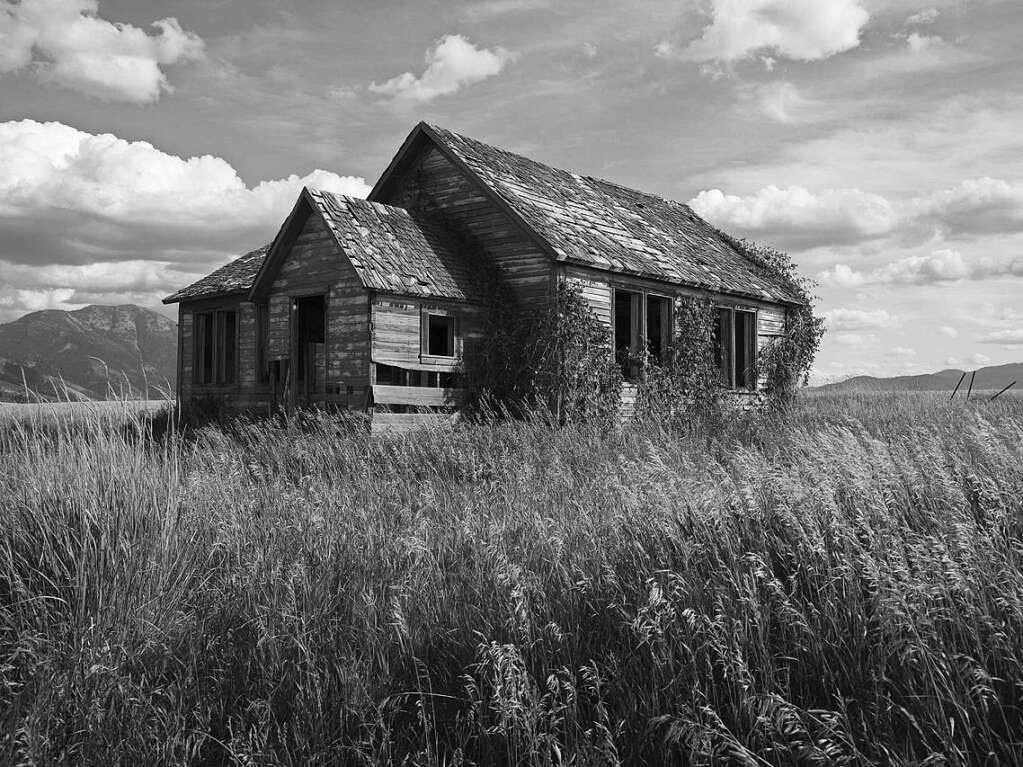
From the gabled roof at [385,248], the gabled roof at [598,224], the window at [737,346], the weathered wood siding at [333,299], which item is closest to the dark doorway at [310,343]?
the weathered wood siding at [333,299]

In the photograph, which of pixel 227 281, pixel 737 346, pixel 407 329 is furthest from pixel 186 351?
pixel 737 346

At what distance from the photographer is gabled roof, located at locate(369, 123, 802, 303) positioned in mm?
16391

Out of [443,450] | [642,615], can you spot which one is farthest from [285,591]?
[443,450]

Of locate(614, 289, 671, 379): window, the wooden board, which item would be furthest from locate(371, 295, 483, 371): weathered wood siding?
locate(614, 289, 671, 379): window

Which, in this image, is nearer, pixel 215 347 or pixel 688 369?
pixel 688 369

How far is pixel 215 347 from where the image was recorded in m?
21.0

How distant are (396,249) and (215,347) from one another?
7.83 m

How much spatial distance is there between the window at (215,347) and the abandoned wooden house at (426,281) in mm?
36

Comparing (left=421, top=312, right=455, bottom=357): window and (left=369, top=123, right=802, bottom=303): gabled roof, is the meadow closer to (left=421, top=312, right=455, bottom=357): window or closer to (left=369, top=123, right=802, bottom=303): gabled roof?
(left=421, top=312, right=455, bottom=357): window

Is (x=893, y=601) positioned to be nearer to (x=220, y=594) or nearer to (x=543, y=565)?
(x=543, y=565)

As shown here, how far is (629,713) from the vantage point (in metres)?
3.18

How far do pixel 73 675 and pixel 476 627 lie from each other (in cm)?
185

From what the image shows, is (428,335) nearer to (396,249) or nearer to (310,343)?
(396,249)

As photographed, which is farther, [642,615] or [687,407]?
[687,407]
